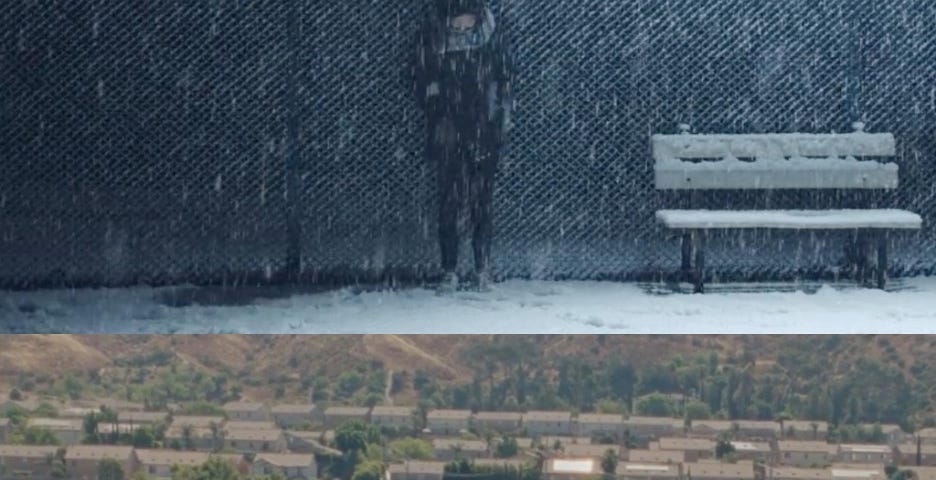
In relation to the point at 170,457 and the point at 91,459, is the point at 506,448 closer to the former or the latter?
the point at 170,457

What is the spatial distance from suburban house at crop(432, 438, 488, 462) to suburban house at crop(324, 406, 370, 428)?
29 centimetres

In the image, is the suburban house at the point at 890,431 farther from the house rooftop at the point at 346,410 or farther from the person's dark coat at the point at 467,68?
the person's dark coat at the point at 467,68

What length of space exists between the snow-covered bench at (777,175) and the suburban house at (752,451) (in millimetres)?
4859

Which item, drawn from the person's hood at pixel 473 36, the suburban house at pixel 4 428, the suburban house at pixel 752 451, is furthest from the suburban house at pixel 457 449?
the person's hood at pixel 473 36

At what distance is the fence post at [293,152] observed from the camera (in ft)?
37.2

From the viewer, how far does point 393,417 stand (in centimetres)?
571

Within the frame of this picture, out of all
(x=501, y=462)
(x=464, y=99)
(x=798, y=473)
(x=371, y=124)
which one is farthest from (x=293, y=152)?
(x=798, y=473)

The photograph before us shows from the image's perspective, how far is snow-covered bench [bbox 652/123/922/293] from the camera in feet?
34.2

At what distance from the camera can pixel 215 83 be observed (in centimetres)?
1152

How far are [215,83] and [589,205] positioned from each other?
117 inches

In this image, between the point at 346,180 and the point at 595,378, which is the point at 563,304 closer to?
the point at 346,180

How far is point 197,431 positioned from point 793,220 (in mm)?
A: 5804

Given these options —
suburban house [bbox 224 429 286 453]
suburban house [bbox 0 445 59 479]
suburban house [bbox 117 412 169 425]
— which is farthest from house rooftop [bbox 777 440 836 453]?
suburban house [bbox 0 445 59 479]

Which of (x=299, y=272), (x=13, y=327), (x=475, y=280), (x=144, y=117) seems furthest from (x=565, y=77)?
(x=13, y=327)
